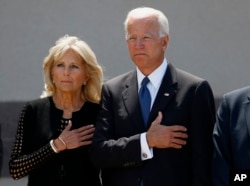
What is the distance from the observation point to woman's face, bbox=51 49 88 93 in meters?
4.11

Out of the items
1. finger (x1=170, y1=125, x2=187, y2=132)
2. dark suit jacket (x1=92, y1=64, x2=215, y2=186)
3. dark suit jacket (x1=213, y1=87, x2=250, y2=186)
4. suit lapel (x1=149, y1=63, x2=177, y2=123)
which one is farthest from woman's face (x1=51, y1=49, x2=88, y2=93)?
dark suit jacket (x1=213, y1=87, x2=250, y2=186)

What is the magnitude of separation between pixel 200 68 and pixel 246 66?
424 millimetres

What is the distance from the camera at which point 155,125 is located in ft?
11.8

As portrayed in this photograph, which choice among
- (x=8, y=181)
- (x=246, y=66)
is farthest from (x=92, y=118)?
(x=246, y=66)

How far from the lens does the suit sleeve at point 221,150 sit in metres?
3.50

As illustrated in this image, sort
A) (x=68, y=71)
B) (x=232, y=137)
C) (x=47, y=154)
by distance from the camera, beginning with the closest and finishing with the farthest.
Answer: (x=232, y=137) < (x=47, y=154) < (x=68, y=71)

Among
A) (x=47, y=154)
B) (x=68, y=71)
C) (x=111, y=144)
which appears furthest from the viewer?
(x=68, y=71)

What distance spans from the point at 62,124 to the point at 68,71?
0.32m

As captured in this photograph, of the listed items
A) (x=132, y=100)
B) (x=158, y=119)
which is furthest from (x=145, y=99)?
(x=158, y=119)

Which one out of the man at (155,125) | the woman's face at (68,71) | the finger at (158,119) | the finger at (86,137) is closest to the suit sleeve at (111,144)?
the man at (155,125)

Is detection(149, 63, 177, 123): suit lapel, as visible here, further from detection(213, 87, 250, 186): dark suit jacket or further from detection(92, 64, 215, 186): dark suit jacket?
detection(213, 87, 250, 186): dark suit jacket

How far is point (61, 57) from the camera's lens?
4.11m

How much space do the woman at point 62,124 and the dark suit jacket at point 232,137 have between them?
2.77 ft

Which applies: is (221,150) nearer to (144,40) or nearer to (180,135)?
(180,135)
